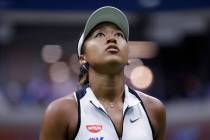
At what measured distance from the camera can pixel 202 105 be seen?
1675 cm

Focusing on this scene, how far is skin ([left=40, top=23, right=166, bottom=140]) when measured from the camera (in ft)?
19.4

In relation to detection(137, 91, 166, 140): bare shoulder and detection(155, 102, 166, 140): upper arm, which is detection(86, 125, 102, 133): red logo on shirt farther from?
detection(155, 102, 166, 140): upper arm

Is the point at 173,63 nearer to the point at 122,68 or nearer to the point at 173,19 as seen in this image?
the point at 173,19

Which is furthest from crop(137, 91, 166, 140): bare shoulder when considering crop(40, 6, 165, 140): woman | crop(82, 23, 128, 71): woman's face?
crop(82, 23, 128, 71): woman's face

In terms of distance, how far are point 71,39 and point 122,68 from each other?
20.3 m

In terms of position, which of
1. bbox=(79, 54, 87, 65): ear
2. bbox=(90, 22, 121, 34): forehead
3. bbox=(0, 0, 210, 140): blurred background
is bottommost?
bbox=(0, 0, 210, 140): blurred background

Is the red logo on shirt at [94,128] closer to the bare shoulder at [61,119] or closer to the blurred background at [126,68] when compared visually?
the bare shoulder at [61,119]

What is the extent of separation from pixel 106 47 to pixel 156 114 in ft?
1.95

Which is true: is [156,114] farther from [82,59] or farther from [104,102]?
[82,59]

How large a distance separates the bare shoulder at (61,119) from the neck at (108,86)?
7.4 inches

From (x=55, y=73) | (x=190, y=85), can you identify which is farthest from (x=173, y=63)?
(x=190, y=85)

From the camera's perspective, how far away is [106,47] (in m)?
6.00

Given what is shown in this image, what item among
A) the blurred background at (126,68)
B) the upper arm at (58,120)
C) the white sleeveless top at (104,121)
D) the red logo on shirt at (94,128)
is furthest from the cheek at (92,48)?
the blurred background at (126,68)

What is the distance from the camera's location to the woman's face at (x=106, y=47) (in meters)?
5.96
